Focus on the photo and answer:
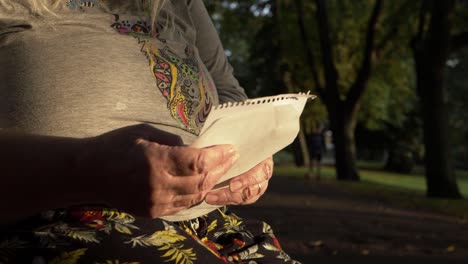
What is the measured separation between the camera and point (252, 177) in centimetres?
162

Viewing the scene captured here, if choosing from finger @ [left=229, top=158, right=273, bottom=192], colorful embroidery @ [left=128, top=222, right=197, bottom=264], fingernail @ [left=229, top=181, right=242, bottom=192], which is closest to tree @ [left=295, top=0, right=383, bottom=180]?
finger @ [left=229, top=158, right=273, bottom=192]

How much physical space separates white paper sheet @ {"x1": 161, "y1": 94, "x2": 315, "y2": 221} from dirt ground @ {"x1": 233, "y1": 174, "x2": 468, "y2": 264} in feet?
17.5

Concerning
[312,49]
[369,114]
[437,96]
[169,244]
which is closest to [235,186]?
[169,244]

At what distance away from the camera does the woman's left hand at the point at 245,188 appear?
61.8 inches

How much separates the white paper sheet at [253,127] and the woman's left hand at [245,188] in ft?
0.37

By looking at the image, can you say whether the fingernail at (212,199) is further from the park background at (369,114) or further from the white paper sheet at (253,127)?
the park background at (369,114)

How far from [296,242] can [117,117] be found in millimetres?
6348

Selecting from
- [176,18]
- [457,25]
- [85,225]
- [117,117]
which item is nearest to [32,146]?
[85,225]

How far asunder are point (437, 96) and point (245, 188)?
1423 cm

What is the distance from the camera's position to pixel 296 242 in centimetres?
773

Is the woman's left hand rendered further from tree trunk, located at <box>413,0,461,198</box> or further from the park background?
tree trunk, located at <box>413,0,461,198</box>

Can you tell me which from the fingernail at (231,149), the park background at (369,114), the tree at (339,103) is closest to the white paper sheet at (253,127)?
the fingernail at (231,149)

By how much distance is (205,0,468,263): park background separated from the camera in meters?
8.58

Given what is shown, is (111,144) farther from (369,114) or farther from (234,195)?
(369,114)
